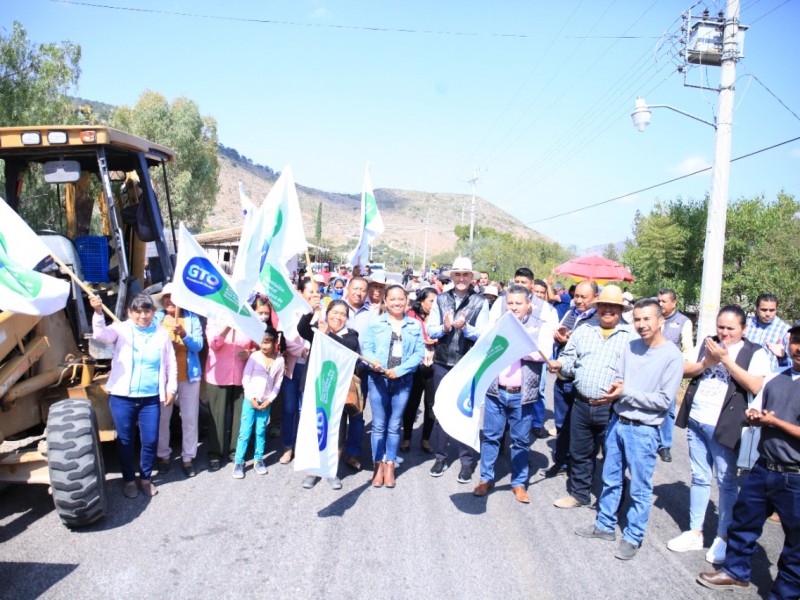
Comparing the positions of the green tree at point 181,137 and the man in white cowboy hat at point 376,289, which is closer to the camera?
the man in white cowboy hat at point 376,289

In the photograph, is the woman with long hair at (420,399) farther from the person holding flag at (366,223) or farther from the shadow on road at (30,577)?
the shadow on road at (30,577)

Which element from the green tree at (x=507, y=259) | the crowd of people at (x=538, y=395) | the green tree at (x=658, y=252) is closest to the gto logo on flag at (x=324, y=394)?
the crowd of people at (x=538, y=395)

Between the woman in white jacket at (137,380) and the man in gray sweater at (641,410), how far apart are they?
380 cm

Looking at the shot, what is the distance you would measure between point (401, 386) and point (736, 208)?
14.5m

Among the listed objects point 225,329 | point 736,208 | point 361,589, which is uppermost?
point 736,208

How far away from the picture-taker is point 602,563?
410cm

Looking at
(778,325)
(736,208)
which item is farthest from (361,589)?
(736,208)

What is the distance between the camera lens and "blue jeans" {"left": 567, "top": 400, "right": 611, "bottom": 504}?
4980 mm

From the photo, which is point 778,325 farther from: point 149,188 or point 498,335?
point 149,188

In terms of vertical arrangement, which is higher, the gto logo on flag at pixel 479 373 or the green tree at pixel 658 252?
the green tree at pixel 658 252

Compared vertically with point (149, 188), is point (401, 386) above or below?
below

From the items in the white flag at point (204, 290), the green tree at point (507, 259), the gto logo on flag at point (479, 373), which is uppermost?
the green tree at point (507, 259)

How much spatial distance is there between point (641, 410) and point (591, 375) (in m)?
0.63

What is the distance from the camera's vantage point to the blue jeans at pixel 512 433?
5203 millimetres
